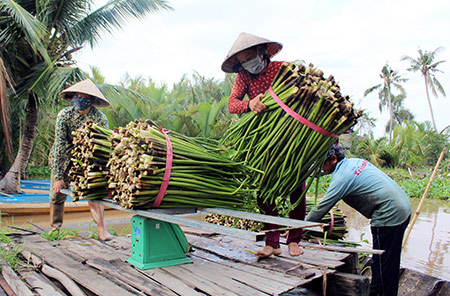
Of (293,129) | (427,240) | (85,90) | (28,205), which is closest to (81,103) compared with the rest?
(85,90)

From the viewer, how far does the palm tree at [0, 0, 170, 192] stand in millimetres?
7578

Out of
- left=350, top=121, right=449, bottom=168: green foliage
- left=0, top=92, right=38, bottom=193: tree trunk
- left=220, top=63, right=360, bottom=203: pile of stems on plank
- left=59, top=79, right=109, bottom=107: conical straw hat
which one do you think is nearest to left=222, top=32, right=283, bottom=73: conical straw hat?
left=220, top=63, right=360, bottom=203: pile of stems on plank

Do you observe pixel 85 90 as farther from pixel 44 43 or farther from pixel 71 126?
pixel 44 43

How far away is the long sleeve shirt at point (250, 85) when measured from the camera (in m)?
2.49

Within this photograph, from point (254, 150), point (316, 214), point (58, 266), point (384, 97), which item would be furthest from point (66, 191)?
point (384, 97)

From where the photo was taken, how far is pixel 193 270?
231 cm

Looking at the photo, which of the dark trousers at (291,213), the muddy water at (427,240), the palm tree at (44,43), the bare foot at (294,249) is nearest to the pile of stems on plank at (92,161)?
the dark trousers at (291,213)

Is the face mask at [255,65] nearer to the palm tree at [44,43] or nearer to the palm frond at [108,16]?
the palm tree at [44,43]

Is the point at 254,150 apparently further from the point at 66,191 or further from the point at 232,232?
the point at 66,191

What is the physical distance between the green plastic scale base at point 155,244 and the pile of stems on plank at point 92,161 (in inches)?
17.1

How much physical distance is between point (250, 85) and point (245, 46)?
1.20 feet

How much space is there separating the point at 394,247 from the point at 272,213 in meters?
0.90

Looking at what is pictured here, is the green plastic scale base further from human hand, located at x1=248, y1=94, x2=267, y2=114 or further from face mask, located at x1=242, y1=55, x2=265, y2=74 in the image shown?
face mask, located at x1=242, y1=55, x2=265, y2=74

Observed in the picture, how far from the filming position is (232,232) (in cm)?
171
